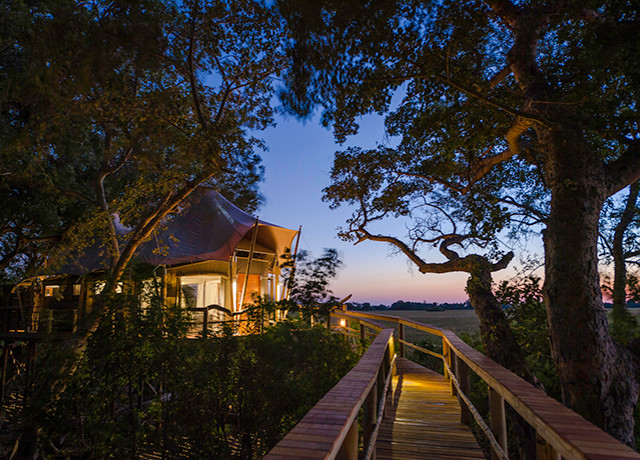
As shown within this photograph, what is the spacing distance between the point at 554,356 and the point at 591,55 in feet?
12.6

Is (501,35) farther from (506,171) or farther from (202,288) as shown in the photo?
(202,288)

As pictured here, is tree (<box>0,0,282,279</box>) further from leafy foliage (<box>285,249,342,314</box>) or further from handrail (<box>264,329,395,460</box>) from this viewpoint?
handrail (<box>264,329,395,460</box>)

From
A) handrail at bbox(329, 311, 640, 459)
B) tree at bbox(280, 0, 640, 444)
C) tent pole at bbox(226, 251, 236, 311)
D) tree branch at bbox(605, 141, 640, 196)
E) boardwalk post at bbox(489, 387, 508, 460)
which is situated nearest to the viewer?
handrail at bbox(329, 311, 640, 459)

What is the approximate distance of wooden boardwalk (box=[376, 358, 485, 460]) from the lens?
357 cm

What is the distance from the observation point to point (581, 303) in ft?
15.1

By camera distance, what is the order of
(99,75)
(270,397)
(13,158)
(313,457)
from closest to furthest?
(313,457) → (270,397) → (99,75) → (13,158)

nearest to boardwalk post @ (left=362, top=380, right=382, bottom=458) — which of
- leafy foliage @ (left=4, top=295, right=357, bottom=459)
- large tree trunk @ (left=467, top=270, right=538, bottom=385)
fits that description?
leafy foliage @ (left=4, top=295, right=357, bottom=459)

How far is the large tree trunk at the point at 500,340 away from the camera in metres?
6.94

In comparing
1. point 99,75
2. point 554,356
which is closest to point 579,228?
point 554,356

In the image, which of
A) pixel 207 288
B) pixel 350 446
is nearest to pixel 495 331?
pixel 350 446

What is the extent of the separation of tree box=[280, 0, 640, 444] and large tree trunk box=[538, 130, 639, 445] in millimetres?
13

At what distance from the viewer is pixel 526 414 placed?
6.09 ft

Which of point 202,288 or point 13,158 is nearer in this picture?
point 13,158

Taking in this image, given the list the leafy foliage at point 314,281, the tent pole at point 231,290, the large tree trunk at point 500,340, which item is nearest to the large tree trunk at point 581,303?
the large tree trunk at point 500,340
